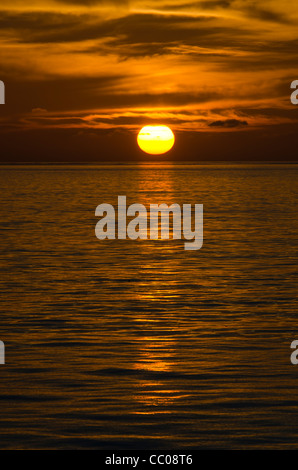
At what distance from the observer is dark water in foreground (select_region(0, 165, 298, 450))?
1183 centimetres

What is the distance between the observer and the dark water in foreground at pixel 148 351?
11828mm

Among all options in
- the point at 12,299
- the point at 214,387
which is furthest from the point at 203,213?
the point at 214,387

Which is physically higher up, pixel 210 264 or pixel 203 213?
pixel 203 213

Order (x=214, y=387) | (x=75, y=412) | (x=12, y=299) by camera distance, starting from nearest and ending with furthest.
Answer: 1. (x=75, y=412)
2. (x=214, y=387)
3. (x=12, y=299)

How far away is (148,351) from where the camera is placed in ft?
53.4

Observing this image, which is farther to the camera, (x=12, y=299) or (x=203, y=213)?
(x=203, y=213)

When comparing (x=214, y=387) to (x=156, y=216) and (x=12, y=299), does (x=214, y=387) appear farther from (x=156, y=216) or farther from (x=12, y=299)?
(x=156, y=216)
